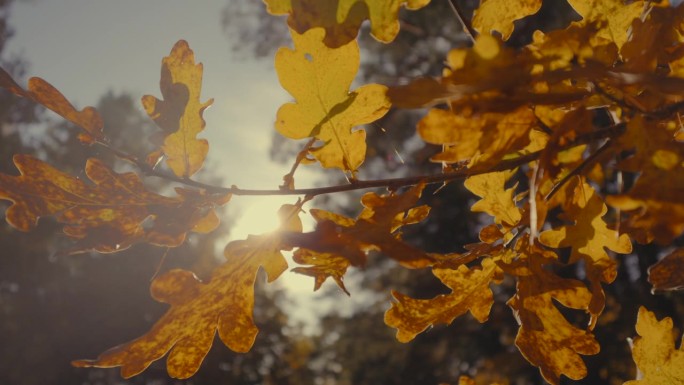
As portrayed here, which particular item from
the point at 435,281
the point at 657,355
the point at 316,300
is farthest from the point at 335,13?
the point at 316,300

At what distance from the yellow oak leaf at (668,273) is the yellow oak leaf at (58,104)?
3.09 ft

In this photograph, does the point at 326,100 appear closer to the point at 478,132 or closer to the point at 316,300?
the point at 478,132

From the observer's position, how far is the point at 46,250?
1848cm

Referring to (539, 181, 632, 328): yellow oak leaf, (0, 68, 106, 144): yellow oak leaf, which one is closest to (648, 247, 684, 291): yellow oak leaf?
(539, 181, 632, 328): yellow oak leaf

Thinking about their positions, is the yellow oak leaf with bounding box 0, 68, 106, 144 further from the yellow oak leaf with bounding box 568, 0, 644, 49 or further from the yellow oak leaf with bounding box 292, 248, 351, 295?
the yellow oak leaf with bounding box 568, 0, 644, 49

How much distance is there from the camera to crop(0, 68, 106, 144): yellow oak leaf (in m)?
0.82

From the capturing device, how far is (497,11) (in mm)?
938

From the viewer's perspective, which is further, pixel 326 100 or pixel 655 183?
pixel 326 100

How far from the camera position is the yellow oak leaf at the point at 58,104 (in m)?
0.82

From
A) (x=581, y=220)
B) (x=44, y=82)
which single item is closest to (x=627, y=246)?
(x=581, y=220)

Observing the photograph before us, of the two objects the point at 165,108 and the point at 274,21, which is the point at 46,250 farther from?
the point at 165,108

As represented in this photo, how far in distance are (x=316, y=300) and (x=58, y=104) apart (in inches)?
492

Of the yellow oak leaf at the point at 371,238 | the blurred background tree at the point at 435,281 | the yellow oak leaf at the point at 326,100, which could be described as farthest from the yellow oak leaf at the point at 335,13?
the blurred background tree at the point at 435,281

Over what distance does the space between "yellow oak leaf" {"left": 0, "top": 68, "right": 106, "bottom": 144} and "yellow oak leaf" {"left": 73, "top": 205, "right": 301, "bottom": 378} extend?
0.28 m
